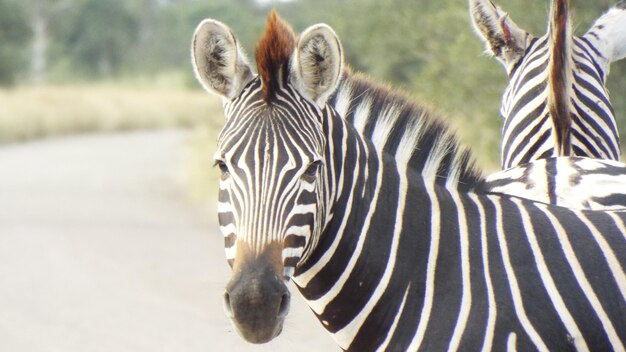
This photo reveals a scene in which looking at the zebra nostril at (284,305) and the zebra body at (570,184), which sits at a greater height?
the zebra body at (570,184)

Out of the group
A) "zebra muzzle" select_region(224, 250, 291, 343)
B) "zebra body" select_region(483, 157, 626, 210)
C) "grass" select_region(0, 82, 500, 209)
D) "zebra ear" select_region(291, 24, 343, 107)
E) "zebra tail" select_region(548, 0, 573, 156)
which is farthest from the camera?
"grass" select_region(0, 82, 500, 209)

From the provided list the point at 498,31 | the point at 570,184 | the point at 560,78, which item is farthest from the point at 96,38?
the point at 570,184

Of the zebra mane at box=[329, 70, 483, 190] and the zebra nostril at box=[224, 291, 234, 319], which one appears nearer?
the zebra nostril at box=[224, 291, 234, 319]

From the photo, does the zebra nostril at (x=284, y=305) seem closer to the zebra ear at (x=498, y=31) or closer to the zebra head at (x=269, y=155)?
the zebra head at (x=269, y=155)

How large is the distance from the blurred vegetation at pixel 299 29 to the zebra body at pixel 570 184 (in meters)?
0.42

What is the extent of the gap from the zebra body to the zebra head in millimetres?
1093

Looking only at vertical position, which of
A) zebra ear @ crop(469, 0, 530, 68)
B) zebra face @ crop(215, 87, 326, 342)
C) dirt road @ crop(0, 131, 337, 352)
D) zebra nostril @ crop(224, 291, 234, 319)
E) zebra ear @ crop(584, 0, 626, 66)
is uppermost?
zebra ear @ crop(584, 0, 626, 66)

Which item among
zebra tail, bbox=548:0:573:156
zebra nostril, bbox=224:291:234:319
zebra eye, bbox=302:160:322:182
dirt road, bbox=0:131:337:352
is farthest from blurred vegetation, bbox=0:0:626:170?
dirt road, bbox=0:131:337:352

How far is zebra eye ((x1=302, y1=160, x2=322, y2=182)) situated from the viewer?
10.2ft

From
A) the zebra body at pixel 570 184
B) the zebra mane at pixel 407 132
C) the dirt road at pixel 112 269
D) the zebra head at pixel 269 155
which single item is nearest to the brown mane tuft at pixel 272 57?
the zebra head at pixel 269 155

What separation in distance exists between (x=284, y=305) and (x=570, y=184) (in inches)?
64.1

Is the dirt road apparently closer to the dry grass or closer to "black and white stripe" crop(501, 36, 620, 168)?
"black and white stripe" crop(501, 36, 620, 168)

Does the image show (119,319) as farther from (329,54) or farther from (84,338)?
(329,54)

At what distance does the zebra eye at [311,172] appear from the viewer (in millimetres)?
3123
